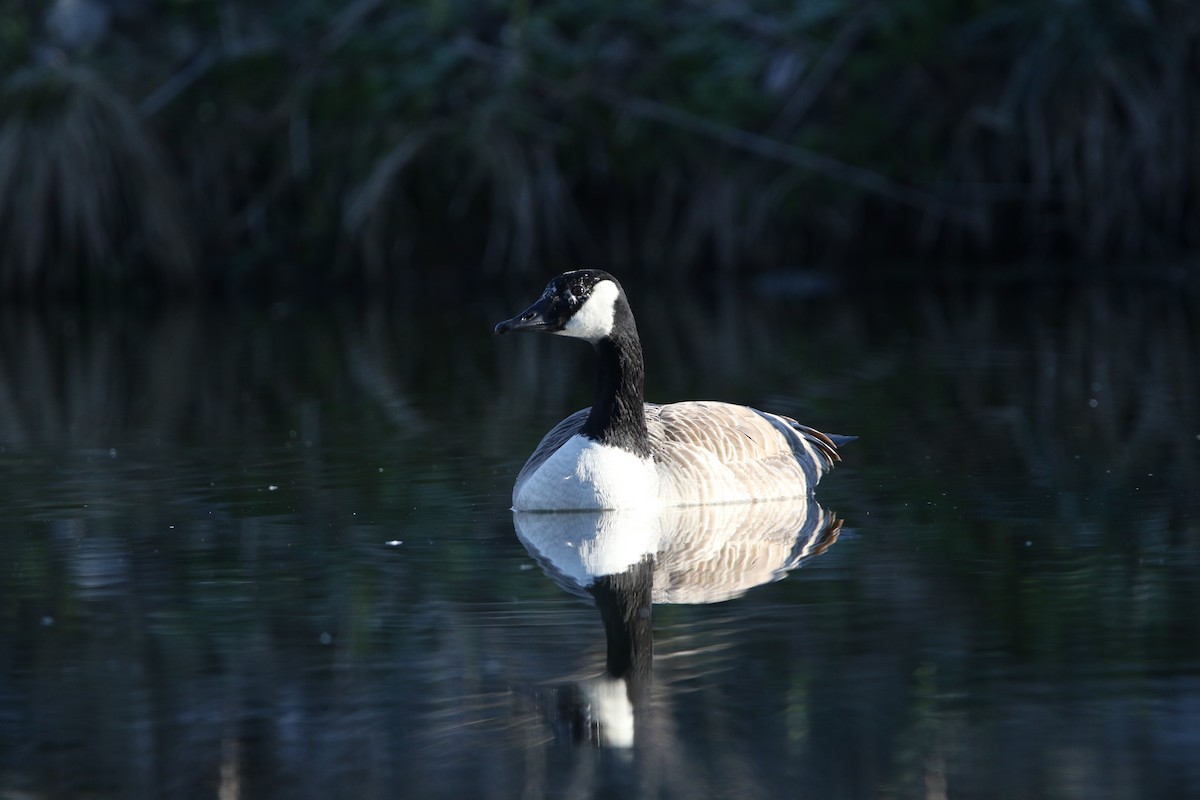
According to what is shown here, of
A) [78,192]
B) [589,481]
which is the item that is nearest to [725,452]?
[589,481]

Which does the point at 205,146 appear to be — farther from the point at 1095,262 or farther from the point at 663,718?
the point at 663,718

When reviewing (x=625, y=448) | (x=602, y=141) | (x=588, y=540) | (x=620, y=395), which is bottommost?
(x=588, y=540)

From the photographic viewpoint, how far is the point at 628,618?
589 cm

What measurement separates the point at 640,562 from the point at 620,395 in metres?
1.27

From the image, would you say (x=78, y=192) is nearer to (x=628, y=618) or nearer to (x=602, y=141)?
(x=602, y=141)

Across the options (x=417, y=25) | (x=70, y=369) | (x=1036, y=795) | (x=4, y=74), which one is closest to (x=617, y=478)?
(x=1036, y=795)

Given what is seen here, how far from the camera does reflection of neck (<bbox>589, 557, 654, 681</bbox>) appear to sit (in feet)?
17.5

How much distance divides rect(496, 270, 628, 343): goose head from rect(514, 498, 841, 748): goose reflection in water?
2.66 ft

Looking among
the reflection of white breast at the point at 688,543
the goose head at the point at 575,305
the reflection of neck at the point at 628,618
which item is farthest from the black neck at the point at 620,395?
the reflection of neck at the point at 628,618

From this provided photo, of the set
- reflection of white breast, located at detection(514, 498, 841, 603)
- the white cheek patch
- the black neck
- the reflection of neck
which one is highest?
the white cheek patch

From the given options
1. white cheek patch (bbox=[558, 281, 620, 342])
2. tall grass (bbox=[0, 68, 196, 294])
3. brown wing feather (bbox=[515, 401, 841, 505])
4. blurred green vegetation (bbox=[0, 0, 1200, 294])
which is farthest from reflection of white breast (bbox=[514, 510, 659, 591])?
tall grass (bbox=[0, 68, 196, 294])

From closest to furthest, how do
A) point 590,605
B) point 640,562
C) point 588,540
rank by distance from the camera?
1. point 590,605
2. point 640,562
3. point 588,540

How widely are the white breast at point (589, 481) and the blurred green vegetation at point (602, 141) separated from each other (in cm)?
1173

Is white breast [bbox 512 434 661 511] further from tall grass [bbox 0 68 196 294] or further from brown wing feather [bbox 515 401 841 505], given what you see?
tall grass [bbox 0 68 196 294]
